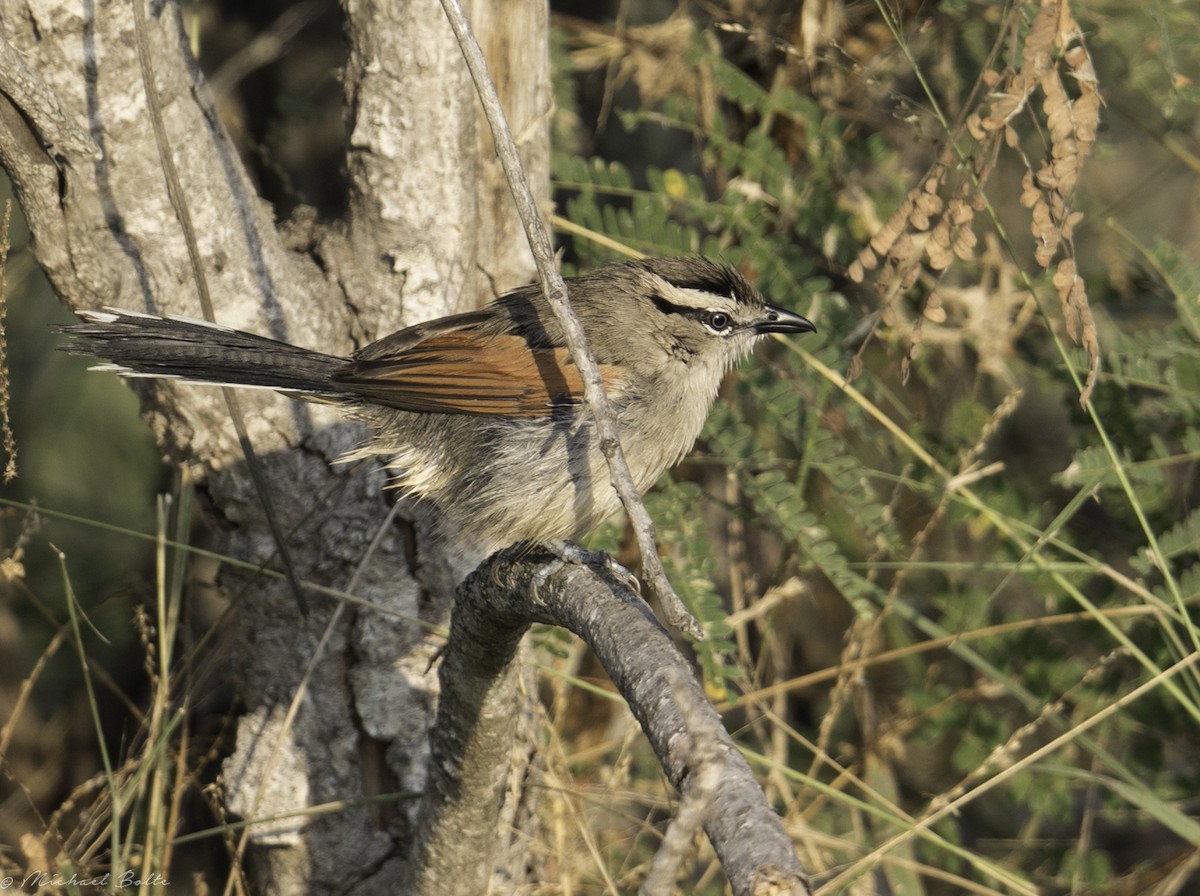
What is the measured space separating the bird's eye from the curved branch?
968 millimetres

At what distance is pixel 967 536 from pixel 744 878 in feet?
15.3

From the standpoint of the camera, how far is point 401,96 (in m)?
3.64

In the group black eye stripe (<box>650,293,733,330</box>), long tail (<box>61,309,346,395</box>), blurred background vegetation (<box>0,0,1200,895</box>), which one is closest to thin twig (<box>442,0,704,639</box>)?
blurred background vegetation (<box>0,0,1200,895</box>)

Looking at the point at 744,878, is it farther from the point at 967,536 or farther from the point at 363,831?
the point at 967,536

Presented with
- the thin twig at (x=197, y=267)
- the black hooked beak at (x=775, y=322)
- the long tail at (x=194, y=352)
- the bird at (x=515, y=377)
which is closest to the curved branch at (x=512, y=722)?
the bird at (x=515, y=377)

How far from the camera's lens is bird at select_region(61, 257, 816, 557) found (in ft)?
11.0

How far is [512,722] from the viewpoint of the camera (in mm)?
3252

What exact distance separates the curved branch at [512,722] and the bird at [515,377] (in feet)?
0.83

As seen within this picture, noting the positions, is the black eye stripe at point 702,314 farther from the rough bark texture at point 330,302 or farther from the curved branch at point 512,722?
the curved branch at point 512,722

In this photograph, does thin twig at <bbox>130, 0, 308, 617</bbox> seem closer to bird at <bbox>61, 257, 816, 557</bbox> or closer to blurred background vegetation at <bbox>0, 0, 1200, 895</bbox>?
bird at <bbox>61, 257, 816, 557</bbox>

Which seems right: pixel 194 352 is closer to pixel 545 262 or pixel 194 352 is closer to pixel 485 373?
pixel 485 373

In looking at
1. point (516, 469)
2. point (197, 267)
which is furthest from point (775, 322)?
point (197, 267)

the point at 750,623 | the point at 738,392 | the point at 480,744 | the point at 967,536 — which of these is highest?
the point at 738,392

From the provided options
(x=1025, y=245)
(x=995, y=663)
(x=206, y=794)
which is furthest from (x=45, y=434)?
(x=1025, y=245)
